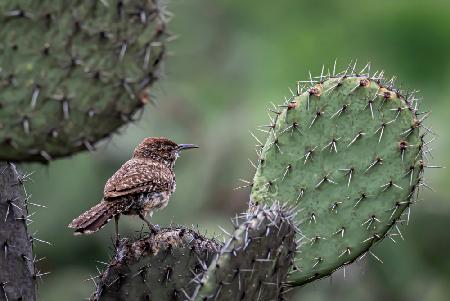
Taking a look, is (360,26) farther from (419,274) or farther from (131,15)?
(131,15)

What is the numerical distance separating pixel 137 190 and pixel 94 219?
0.38m

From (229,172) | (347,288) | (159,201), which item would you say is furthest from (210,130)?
(159,201)

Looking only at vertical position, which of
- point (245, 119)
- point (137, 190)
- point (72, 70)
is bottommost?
point (245, 119)

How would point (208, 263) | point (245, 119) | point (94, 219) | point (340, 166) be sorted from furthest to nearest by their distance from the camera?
point (245, 119)
point (340, 166)
point (94, 219)
point (208, 263)

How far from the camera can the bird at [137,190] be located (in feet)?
16.5

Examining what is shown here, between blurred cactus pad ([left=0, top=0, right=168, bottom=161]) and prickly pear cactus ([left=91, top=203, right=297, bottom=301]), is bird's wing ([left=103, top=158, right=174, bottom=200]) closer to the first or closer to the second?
prickly pear cactus ([left=91, top=203, right=297, bottom=301])

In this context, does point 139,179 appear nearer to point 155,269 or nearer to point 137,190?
point 137,190

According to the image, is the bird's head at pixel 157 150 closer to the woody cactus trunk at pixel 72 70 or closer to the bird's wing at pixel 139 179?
the bird's wing at pixel 139 179

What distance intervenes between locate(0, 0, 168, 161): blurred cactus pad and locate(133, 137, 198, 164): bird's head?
2.13m

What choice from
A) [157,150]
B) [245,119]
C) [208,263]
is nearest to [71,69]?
[208,263]

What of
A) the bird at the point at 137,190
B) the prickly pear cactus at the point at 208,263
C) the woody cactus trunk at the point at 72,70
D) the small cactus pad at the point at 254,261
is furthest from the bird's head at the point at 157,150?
the woody cactus trunk at the point at 72,70

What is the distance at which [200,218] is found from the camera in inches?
482

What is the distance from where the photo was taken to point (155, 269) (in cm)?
483

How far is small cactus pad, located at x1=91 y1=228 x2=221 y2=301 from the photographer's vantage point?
15.8ft
